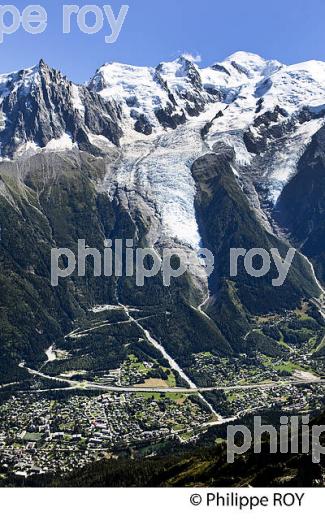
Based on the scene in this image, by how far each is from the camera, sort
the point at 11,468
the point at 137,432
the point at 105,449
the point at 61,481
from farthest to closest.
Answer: the point at 137,432 < the point at 105,449 < the point at 11,468 < the point at 61,481

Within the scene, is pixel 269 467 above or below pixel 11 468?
above

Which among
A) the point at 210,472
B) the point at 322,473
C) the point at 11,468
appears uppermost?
the point at 322,473

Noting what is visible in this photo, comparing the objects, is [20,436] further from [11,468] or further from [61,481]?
[61,481]

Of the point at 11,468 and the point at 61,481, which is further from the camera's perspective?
the point at 11,468

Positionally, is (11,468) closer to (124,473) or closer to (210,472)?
(124,473)
